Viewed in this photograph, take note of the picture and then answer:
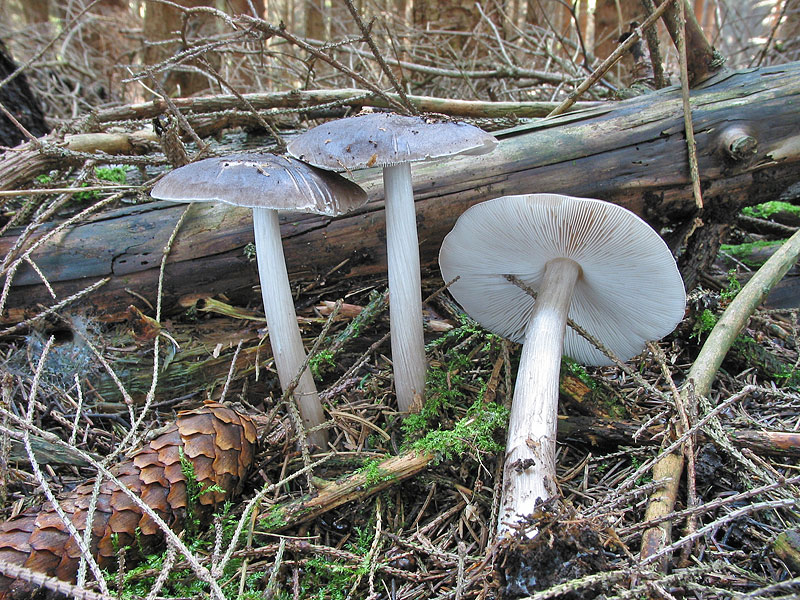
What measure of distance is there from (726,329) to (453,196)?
4.58 ft

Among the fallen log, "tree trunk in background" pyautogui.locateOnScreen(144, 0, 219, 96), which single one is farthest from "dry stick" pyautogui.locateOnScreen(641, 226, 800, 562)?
"tree trunk in background" pyautogui.locateOnScreen(144, 0, 219, 96)

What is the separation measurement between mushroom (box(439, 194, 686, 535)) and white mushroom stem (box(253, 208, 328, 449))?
0.71m

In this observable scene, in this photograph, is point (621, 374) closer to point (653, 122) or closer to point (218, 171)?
point (653, 122)

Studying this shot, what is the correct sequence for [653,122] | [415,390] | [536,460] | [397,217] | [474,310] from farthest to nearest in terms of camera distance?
1. [653,122]
2. [474,310]
3. [415,390]
4. [397,217]
5. [536,460]

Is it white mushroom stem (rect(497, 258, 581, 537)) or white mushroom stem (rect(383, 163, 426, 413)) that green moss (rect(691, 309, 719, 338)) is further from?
white mushroom stem (rect(383, 163, 426, 413))

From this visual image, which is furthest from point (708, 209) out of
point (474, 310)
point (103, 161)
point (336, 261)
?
point (103, 161)

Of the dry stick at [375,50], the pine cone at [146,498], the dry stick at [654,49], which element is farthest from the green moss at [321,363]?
the dry stick at [654,49]

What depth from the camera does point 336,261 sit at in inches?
105

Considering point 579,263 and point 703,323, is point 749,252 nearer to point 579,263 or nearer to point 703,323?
point 703,323

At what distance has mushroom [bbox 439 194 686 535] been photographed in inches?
66.4

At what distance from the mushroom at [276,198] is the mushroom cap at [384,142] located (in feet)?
0.36

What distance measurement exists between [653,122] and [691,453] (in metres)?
1.76

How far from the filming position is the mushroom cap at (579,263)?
177cm

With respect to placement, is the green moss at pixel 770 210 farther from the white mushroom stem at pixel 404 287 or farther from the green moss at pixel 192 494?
the green moss at pixel 192 494
